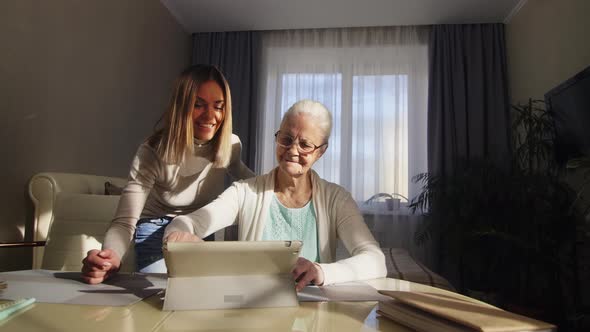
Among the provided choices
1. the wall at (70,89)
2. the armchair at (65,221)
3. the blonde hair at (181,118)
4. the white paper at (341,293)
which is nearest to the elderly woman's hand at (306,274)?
the white paper at (341,293)

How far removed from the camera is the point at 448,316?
0.64 m

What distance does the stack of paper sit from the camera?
0.60 meters

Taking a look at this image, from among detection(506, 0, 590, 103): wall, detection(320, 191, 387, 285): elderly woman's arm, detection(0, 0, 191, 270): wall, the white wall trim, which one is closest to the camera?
detection(320, 191, 387, 285): elderly woman's arm

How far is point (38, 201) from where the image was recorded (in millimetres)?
2365

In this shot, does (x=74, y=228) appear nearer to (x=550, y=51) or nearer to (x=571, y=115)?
(x=571, y=115)

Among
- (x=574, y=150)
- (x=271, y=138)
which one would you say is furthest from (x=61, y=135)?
(x=574, y=150)

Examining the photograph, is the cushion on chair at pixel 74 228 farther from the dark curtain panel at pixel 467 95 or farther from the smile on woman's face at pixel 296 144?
the dark curtain panel at pixel 467 95

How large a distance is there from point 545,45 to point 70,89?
3757mm

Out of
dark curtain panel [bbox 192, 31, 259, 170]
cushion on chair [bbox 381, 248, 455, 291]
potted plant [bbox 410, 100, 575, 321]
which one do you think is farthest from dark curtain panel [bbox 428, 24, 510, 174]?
dark curtain panel [bbox 192, 31, 259, 170]

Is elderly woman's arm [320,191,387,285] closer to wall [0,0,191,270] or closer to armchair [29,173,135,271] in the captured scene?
armchair [29,173,135,271]

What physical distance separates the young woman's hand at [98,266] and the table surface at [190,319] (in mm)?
211

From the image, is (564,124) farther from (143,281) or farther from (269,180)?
(143,281)

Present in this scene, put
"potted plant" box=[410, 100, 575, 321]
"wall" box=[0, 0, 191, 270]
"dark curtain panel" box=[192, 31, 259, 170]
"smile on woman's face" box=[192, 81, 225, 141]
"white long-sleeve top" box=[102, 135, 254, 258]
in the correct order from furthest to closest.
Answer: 1. "dark curtain panel" box=[192, 31, 259, 170]
2. "potted plant" box=[410, 100, 575, 321]
3. "wall" box=[0, 0, 191, 270]
4. "smile on woman's face" box=[192, 81, 225, 141]
5. "white long-sleeve top" box=[102, 135, 254, 258]

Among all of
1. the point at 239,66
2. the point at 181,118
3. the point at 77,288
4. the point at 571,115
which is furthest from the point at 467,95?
the point at 77,288
